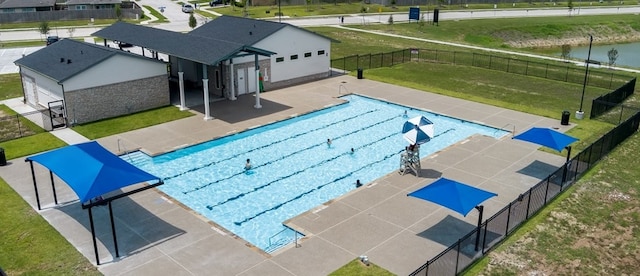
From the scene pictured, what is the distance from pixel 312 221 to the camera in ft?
67.8

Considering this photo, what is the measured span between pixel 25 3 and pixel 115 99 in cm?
6917

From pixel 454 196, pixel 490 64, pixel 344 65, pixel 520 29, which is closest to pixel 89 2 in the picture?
pixel 344 65

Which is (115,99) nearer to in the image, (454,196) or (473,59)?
(454,196)

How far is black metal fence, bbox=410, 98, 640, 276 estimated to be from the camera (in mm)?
16922

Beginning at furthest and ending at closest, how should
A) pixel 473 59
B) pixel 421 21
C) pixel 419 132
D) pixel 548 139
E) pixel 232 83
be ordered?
pixel 421 21 < pixel 473 59 < pixel 232 83 < pixel 548 139 < pixel 419 132

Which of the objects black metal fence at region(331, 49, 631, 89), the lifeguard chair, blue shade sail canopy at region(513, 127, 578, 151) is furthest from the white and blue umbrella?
black metal fence at region(331, 49, 631, 89)

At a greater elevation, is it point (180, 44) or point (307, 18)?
point (180, 44)

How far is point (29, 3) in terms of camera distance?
8812cm

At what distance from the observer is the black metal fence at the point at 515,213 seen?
55.5 ft

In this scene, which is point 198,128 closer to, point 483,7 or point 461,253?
point 461,253

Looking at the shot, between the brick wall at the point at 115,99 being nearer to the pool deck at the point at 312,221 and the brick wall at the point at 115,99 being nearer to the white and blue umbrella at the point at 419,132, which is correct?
the pool deck at the point at 312,221

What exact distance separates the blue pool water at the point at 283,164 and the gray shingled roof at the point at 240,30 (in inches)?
340

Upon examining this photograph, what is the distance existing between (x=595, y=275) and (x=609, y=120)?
20.0m

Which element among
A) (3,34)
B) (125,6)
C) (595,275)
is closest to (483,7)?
(125,6)
